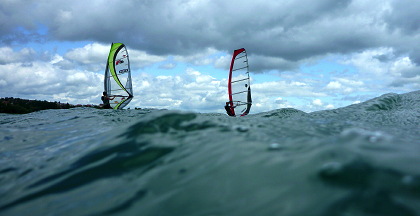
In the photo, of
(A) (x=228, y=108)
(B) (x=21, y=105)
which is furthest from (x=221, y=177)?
(B) (x=21, y=105)

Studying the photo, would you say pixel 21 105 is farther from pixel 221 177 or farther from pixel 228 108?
pixel 221 177

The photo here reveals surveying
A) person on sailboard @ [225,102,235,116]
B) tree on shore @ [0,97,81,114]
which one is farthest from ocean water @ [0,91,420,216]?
tree on shore @ [0,97,81,114]

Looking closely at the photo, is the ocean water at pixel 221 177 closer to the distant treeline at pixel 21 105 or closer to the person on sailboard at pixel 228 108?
the person on sailboard at pixel 228 108

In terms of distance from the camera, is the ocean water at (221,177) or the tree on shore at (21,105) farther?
the tree on shore at (21,105)

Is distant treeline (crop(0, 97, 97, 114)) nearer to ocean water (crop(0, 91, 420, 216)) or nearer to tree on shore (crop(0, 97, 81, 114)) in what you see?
tree on shore (crop(0, 97, 81, 114))

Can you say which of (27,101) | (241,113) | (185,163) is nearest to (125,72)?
(241,113)

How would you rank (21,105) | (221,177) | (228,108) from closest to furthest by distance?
(221,177) < (228,108) < (21,105)

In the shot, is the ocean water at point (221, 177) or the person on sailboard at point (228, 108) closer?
the ocean water at point (221, 177)

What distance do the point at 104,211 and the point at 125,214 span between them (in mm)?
174

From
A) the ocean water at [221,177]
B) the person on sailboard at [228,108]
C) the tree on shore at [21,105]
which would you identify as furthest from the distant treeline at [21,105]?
the ocean water at [221,177]

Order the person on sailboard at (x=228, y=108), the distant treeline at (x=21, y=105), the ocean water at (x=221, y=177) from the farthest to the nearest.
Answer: the distant treeline at (x=21, y=105), the person on sailboard at (x=228, y=108), the ocean water at (x=221, y=177)

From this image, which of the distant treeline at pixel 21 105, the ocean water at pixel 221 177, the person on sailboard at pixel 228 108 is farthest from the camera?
the distant treeline at pixel 21 105

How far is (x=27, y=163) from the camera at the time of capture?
3.43 metres

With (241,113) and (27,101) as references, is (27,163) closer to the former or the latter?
(241,113)
